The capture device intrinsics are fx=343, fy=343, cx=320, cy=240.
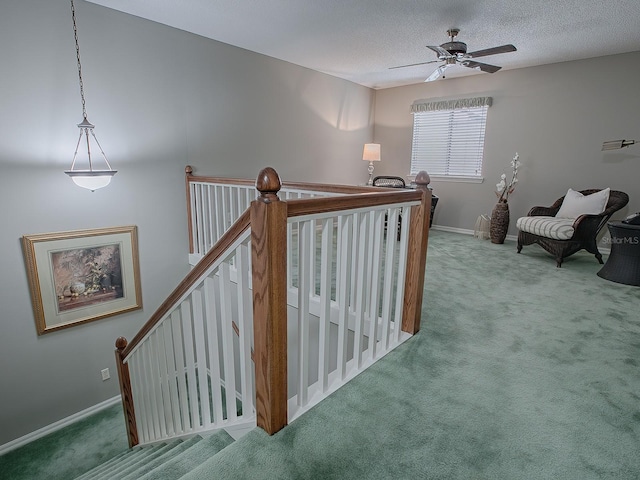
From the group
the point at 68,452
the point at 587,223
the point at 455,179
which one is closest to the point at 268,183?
the point at 68,452

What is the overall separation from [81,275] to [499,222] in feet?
16.2

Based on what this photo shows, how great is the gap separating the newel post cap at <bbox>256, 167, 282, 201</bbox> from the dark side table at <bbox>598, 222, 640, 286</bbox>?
346cm

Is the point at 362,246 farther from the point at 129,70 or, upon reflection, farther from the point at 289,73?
the point at 289,73

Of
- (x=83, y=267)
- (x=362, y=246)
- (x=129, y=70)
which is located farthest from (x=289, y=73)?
(x=362, y=246)

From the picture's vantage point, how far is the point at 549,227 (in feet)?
12.2

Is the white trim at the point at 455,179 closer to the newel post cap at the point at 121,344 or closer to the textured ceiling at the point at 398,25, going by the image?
the textured ceiling at the point at 398,25

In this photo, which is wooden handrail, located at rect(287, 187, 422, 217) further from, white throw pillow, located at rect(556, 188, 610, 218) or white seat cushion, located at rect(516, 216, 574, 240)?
white throw pillow, located at rect(556, 188, 610, 218)

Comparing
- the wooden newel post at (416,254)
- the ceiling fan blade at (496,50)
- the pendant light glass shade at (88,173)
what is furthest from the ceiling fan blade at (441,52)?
the pendant light glass shade at (88,173)

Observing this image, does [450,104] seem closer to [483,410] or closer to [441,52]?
[441,52]

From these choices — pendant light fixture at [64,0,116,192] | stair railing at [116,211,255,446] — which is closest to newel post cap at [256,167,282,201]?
stair railing at [116,211,255,446]

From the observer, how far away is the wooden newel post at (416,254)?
1962 mm

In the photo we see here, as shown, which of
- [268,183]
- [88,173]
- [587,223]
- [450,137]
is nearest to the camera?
[268,183]

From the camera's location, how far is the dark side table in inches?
121

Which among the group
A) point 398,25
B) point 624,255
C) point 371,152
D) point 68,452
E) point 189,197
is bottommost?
point 68,452
